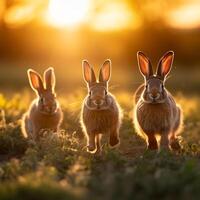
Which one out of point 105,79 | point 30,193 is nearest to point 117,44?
point 105,79

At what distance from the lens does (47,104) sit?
11703 millimetres

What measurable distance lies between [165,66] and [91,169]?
269 cm

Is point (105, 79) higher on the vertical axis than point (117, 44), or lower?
lower

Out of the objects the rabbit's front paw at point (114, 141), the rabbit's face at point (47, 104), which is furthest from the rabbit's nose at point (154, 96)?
the rabbit's face at point (47, 104)

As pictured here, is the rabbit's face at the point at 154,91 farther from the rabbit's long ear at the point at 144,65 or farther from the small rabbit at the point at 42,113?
the small rabbit at the point at 42,113

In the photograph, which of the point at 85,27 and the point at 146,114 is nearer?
the point at 146,114

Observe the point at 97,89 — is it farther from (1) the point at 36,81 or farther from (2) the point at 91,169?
(1) the point at 36,81

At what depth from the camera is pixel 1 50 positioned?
4291 cm

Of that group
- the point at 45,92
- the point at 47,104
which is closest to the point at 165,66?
the point at 47,104

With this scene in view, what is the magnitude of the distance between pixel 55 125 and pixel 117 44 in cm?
3159

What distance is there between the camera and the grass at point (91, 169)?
6.62m

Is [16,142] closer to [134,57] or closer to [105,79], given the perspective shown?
[105,79]

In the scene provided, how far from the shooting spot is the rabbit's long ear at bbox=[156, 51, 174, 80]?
33.9 ft

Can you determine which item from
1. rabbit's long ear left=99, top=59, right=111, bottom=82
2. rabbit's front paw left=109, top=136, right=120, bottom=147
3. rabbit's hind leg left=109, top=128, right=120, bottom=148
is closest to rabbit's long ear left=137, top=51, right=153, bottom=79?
rabbit's long ear left=99, top=59, right=111, bottom=82
